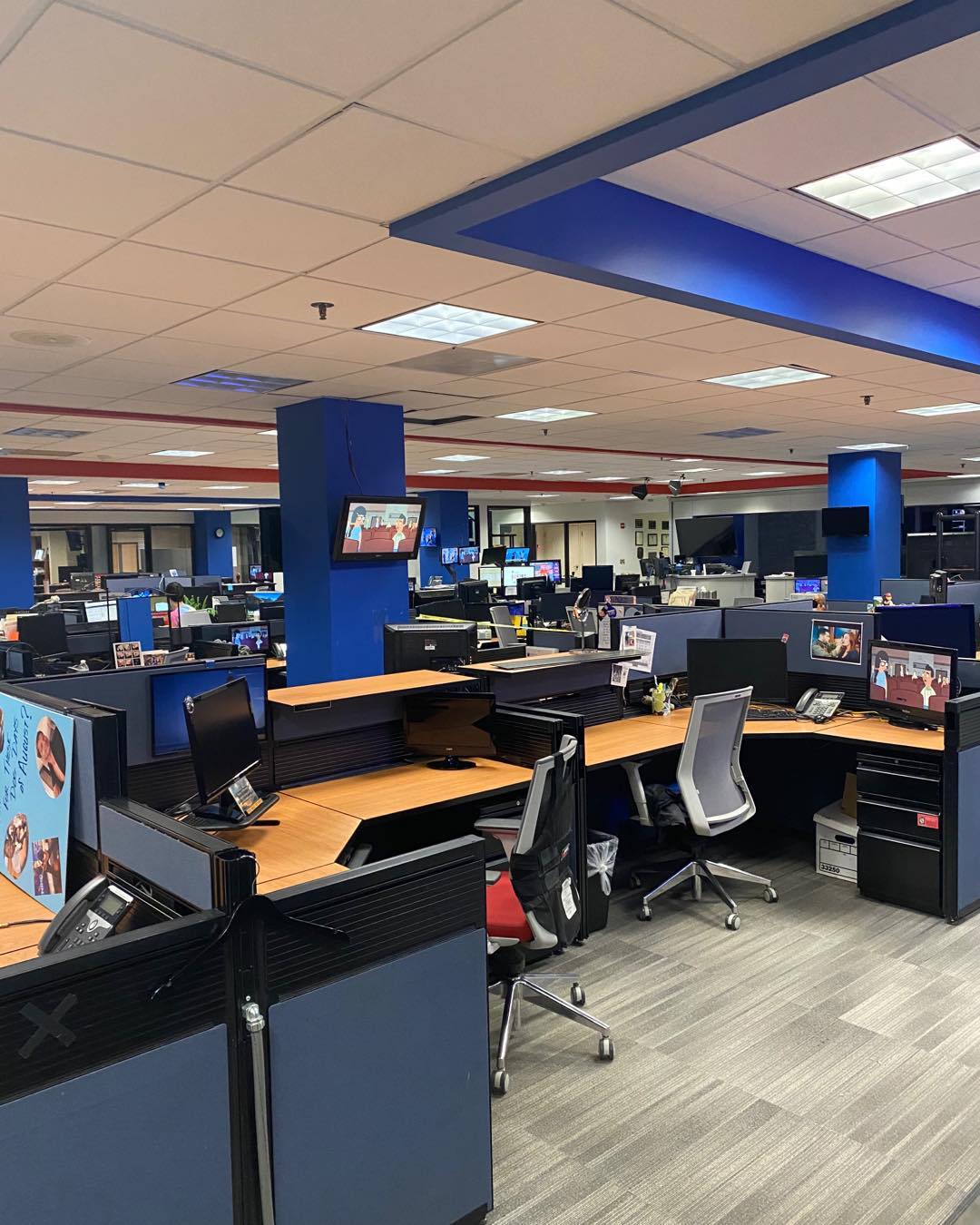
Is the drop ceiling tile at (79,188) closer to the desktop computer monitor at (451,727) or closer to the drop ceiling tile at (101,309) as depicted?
the drop ceiling tile at (101,309)

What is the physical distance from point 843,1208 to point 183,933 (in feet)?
5.81

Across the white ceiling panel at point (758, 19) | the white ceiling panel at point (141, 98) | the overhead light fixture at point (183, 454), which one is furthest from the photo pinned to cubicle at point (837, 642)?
the overhead light fixture at point (183, 454)

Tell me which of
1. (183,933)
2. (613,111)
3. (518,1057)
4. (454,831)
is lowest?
(518,1057)

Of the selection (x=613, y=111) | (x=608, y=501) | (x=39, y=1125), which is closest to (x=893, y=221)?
(x=613, y=111)

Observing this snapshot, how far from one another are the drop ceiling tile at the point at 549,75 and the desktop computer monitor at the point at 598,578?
12682 millimetres

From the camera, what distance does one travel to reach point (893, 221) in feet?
12.1

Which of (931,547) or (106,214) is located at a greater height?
(106,214)

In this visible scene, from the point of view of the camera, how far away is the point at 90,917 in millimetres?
1857

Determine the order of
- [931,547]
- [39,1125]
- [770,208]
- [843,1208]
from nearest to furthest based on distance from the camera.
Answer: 1. [39,1125]
2. [843,1208]
3. [770,208]
4. [931,547]

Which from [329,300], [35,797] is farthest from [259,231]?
[35,797]

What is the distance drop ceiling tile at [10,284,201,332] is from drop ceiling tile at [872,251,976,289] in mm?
3219

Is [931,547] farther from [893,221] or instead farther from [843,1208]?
[843,1208]

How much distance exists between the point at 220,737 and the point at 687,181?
2482 mm

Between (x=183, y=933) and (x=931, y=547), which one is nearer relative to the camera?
(x=183, y=933)
